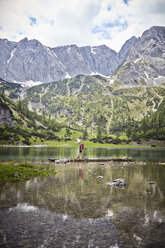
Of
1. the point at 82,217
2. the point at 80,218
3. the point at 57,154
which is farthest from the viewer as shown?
the point at 57,154

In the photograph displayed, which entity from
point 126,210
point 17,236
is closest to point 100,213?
point 126,210

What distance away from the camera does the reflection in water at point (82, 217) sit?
1058 centimetres

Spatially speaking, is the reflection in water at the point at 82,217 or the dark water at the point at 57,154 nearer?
the reflection in water at the point at 82,217

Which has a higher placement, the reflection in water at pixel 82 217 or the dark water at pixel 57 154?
the reflection in water at pixel 82 217

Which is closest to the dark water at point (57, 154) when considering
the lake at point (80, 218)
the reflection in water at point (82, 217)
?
the reflection in water at point (82, 217)

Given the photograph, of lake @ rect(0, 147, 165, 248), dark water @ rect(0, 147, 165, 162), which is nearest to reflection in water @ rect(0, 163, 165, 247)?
lake @ rect(0, 147, 165, 248)

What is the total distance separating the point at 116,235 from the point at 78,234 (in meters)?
2.21

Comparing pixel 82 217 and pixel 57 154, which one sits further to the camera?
pixel 57 154

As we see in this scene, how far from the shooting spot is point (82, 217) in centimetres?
1388

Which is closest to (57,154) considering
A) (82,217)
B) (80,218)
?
(82,217)

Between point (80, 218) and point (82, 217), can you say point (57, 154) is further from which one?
point (80, 218)

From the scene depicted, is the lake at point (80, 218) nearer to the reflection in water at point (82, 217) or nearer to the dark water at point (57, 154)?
the reflection in water at point (82, 217)

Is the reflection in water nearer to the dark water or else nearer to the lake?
the lake

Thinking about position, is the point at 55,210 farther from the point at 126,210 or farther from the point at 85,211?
the point at 126,210
